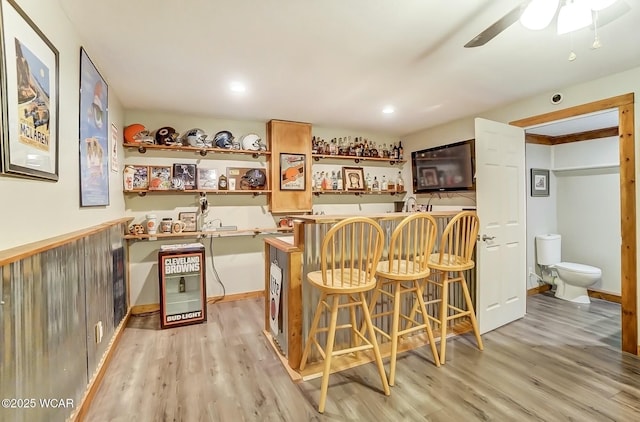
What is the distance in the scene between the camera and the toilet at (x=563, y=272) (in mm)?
3580

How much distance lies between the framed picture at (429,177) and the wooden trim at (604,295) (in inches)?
97.1

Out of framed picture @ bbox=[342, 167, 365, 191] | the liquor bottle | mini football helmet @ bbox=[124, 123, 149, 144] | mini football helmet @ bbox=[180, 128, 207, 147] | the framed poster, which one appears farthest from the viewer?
the liquor bottle

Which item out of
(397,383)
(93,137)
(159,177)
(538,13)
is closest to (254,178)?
(159,177)

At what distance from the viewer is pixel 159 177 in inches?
135

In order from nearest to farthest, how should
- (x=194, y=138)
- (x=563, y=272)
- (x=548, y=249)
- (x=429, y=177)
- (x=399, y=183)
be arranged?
(x=194, y=138) → (x=563, y=272) → (x=548, y=249) → (x=429, y=177) → (x=399, y=183)

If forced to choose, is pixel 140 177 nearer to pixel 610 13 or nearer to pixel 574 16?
pixel 574 16

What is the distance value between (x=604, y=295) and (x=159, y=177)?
5782mm

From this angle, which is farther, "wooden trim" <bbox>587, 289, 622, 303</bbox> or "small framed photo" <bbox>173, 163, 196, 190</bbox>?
"wooden trim" <bbox>587, 289, 622, 303</bbox>

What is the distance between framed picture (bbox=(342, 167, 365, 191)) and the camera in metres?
4.50

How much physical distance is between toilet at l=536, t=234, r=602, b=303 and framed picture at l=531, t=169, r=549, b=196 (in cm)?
62

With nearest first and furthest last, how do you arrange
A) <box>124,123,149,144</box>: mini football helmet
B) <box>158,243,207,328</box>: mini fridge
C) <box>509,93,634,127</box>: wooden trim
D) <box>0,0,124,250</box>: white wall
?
1. <box>0,0,124,250</box>: white wall
2. <box>509,93,634,127</box>: wooden trim
3. <box>158,243,207,328</box>: mini fridge
4. <box>124,123,149,144</box>: mini football helmet

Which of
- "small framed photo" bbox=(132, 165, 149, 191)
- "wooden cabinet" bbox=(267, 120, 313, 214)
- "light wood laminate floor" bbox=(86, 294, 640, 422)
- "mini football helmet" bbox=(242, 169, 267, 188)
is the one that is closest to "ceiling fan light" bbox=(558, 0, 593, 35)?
"light wood laminate floor" bbox=(86, 294, 640, 422)

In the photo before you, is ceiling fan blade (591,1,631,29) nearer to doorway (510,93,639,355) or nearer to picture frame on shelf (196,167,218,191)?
doorway (510,93,639,355)

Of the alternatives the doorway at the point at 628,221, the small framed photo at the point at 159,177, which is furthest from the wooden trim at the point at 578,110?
the small framed photo at the point at 159,177
